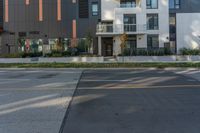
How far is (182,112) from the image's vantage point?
28.9 feet

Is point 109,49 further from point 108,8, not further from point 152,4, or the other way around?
point 152,4

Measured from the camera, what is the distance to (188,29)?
48281mm

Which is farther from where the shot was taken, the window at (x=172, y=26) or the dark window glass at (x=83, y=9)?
the dark window glass at (x=83, y=9)

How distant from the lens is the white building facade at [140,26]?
46.8 metres

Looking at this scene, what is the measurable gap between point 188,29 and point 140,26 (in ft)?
24.4

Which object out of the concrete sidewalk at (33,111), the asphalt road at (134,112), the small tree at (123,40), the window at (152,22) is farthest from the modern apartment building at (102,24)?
the concrete sidewalk at (33,111)

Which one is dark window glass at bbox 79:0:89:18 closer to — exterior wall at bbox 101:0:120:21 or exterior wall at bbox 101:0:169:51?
exterior wall at bbox 101:0:120:21

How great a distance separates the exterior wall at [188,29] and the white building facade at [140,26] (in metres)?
2.18

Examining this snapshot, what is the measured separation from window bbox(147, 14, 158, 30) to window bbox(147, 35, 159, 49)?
1.32 m

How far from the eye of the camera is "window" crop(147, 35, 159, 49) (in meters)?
46.8

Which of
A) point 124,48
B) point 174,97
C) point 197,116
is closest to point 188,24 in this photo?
point 124,48

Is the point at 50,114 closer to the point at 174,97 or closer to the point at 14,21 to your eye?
the point at 174,97

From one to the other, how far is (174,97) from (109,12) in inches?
1562

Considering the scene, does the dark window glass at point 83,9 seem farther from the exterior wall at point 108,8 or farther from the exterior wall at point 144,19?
the exterior wall at point 144,19
